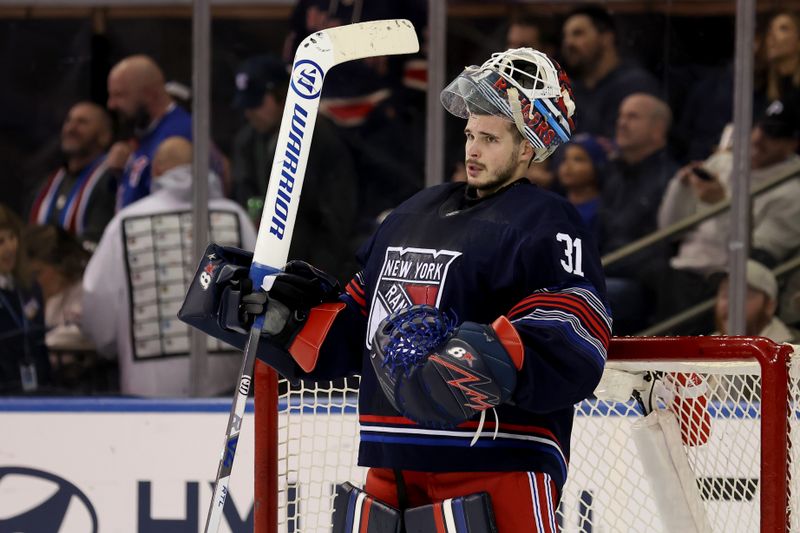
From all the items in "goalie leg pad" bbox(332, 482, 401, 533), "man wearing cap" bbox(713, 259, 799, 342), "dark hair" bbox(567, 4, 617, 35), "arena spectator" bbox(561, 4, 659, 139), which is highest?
"dark hair" bbox(567, 4, 617, 35)

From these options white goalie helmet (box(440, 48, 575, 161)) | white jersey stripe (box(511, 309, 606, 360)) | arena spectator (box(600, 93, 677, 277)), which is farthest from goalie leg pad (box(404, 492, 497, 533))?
arena spectator (box(600, 93, 677, 277))

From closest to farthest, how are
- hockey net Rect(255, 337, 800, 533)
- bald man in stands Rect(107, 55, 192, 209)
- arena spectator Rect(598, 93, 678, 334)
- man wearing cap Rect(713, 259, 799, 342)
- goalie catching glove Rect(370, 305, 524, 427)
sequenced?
goalie catching glove Rect(370, 305, 524, 427), hockey net Rect(255, 337, 800, 533), man wearing cap Rect(713, 259, 799, 342), arena spectator Rect(598, 93, 678, 334), bald man in stands Rect(107, 55, 192, 209)

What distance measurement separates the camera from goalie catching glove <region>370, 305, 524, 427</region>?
1.72 meters

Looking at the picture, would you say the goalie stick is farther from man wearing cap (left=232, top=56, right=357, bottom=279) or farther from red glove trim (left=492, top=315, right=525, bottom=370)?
man wearing cap (left=232, top=56, right=357, bottom=279)

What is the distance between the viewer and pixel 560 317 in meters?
1.78

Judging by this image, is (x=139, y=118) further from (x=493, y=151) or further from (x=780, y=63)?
(x=493, y=151)

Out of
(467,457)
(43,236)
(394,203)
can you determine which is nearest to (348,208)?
(394,203)

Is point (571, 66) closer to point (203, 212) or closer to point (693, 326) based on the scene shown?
point (693, 326)

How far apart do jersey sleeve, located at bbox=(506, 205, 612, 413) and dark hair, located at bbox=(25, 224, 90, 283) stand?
8.28 ft

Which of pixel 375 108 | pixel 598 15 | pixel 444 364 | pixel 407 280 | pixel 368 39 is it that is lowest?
→ pixel 444 364

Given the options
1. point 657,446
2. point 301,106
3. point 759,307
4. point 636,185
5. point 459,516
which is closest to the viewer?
point 459,516

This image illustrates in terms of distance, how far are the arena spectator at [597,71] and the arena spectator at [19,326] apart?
176 centimetres

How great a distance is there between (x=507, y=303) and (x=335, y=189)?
2322 millimetres

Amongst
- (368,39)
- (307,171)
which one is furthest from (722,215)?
(368,39)
